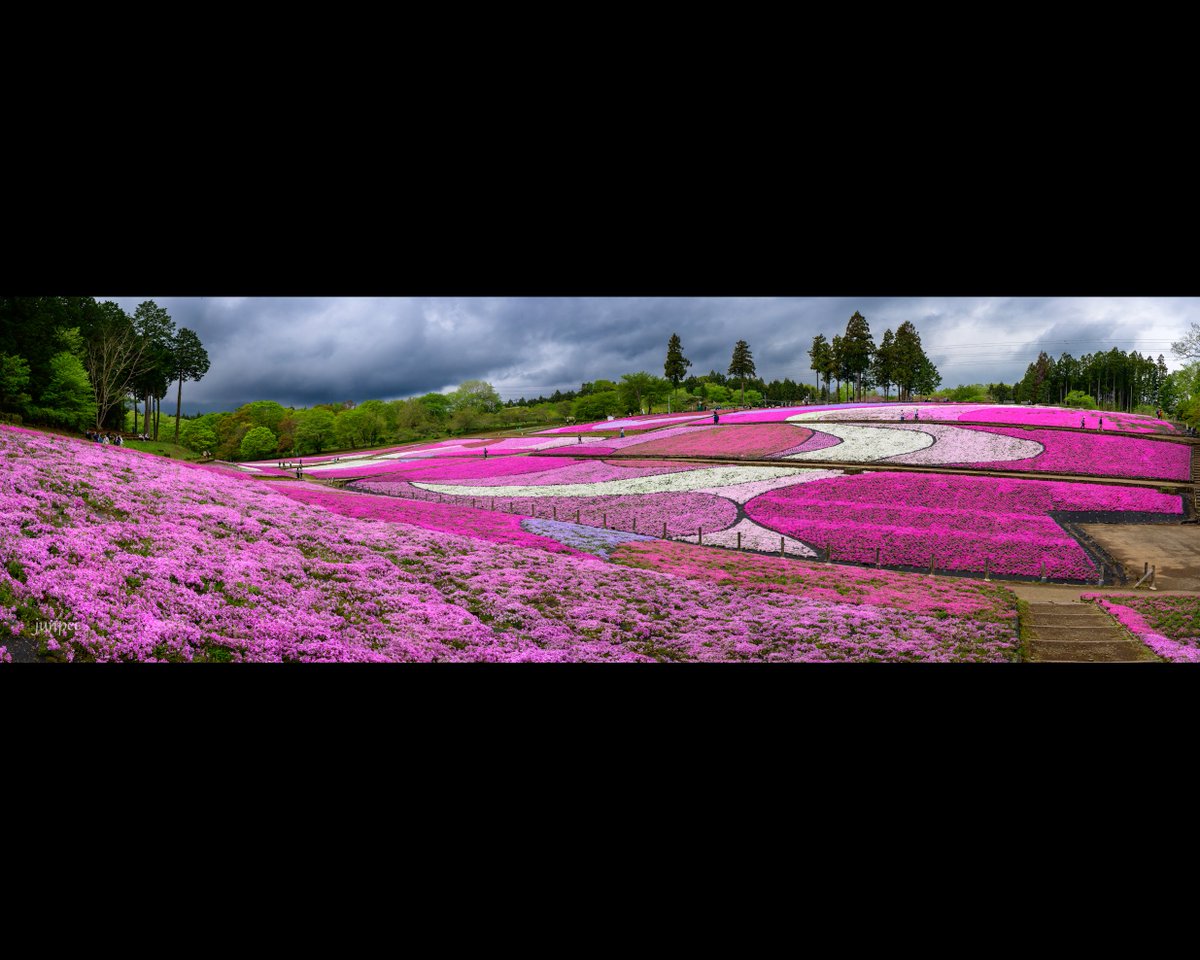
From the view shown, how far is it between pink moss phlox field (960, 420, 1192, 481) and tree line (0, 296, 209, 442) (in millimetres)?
18015

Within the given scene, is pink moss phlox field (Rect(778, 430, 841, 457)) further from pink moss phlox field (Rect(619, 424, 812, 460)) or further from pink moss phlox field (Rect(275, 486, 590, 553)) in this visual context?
pink moss phlox field (Rect(275, 486, 590, 553))

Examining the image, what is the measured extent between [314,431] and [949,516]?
48.4ft

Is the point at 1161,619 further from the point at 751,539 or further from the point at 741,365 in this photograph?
the point at 741,365

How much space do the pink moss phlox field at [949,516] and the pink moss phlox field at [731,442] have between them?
12.3 feet

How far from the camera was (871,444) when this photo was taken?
1697cm

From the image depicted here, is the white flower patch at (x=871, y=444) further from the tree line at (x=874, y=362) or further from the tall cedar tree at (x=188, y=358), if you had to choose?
the tall cedar tree at (x=188, y=358)

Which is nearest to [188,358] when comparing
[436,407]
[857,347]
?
[857,347]

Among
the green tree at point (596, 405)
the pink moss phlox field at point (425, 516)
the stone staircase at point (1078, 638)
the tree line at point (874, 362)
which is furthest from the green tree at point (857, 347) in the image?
the green tree at point (596, 405)

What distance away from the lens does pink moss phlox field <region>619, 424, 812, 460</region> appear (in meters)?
17.4

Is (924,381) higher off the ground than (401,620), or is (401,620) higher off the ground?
(924,381)
